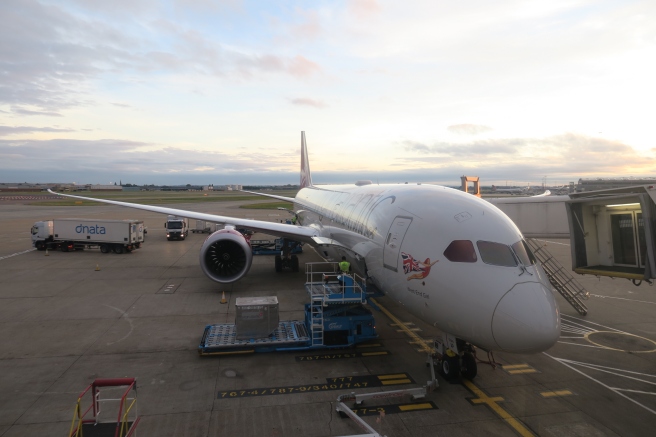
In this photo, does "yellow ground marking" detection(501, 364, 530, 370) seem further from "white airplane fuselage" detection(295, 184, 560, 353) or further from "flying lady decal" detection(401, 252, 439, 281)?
"flying lady decal" detection(401, 252, 439, 281)

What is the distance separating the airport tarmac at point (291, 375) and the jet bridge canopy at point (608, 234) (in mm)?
2508

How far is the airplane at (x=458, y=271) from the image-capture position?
7.43 metres

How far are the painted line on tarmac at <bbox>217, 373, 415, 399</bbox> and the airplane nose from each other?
332 cm

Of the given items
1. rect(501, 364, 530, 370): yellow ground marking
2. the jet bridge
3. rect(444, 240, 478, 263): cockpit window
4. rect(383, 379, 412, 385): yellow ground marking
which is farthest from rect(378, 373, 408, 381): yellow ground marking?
the jet bridge

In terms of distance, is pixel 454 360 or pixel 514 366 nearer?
pixel 454 360

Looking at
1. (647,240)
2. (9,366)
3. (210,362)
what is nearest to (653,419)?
(647,240)

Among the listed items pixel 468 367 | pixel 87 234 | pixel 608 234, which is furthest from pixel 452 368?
pixel 87 234

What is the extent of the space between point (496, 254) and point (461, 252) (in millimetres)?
645

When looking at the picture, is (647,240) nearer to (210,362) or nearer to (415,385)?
(415,385)

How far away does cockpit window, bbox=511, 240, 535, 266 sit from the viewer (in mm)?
8227

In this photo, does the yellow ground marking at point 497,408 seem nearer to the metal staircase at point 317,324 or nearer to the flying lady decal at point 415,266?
the flying lady decal at point 415,266

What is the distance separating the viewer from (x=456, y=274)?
8211mm

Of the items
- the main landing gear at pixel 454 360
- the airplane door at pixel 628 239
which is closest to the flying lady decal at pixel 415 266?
the main landing gear at pixel 454 360

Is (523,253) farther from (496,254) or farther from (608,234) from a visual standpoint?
(608,234)
